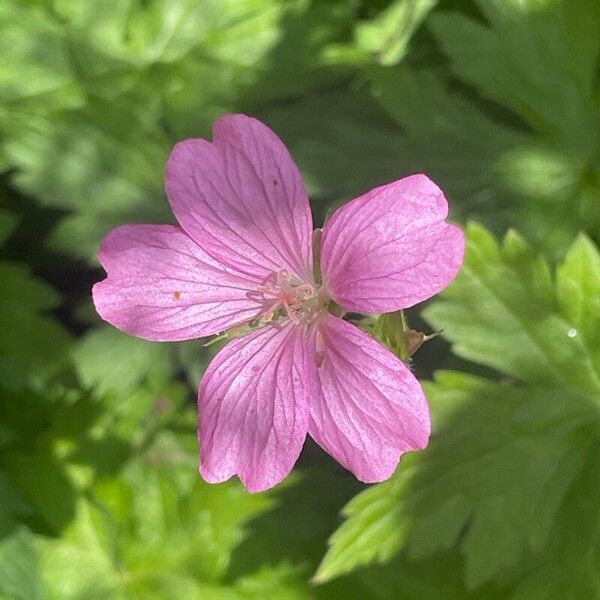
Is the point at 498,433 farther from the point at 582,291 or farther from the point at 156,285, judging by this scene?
the point at 156,285

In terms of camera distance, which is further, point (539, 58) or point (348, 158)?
point (348, 158)

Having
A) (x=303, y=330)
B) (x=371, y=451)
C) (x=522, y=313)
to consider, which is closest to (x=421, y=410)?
(x=371, y=451)

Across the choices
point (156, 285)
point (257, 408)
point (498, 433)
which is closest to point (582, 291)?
point (498, 433)

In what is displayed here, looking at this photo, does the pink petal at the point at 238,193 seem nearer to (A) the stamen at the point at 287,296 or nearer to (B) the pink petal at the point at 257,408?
(A) the stamen at the point at 287,296

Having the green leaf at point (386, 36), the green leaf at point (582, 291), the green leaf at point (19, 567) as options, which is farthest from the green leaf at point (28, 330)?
the green leaf at point (582, 291)

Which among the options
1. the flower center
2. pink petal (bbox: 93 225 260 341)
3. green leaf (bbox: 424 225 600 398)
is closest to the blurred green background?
green leaf (bbox: 424 225 600 398)

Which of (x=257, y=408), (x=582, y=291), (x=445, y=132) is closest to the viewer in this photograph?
(x=257, y=408)

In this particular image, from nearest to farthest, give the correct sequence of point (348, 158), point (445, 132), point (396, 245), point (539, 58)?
point (396, 245) → point (539, 58) → point (445, 132) → point (348, 158)

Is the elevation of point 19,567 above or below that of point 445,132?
below
